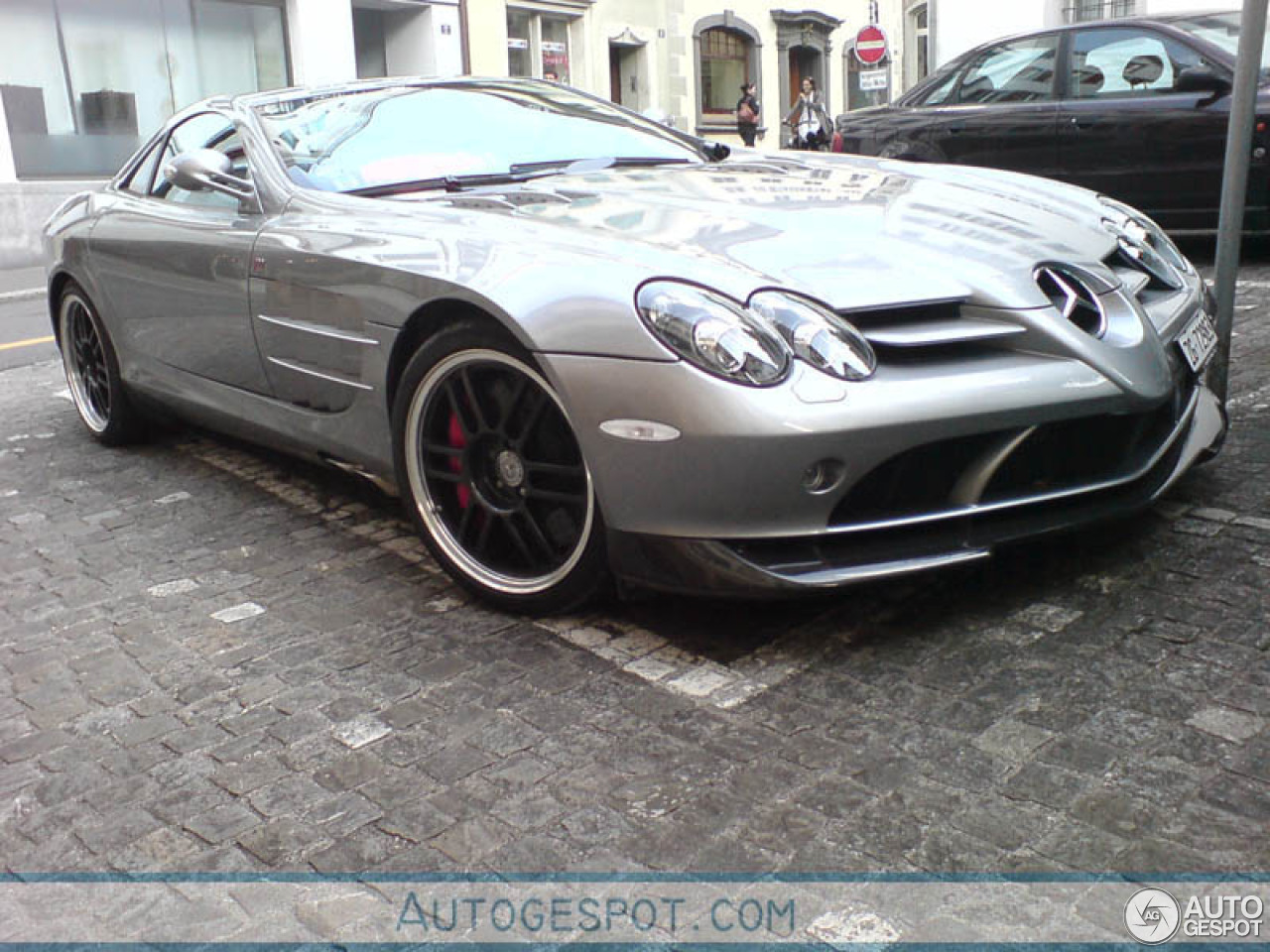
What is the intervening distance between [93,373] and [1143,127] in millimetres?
5736

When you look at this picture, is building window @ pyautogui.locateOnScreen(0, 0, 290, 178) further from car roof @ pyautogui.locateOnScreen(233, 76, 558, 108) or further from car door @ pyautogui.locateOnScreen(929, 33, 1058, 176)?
car roof @ pyautogui.locateOnScreen(233, 76, 558, 108)

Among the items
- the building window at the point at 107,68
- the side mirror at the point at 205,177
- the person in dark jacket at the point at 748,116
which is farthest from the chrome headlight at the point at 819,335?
the person in dark jacket at the point at 748,116

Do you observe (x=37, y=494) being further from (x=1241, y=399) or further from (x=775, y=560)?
(x=1241, y=399)

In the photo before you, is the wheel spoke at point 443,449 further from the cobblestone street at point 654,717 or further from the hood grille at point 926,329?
the hood grille at point 926,329

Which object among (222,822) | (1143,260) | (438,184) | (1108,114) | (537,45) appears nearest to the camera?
(222,822)

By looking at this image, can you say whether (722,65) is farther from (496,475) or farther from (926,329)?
(926,329)

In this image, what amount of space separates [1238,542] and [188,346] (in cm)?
302

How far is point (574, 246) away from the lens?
2.87 metres

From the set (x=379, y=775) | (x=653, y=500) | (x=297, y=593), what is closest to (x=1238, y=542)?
(x=653, y=500)

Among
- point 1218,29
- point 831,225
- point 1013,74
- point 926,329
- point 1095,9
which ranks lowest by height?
point 926,329

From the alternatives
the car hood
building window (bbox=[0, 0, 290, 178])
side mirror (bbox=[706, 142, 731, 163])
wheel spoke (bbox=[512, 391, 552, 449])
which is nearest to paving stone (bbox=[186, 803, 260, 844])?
wheel spoke (bbox=[512, 391, 552, 449])

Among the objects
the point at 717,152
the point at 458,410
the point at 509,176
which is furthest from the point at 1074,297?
the point at 717,152

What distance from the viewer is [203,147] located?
4383mm

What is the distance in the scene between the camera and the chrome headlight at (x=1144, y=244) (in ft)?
10.8
